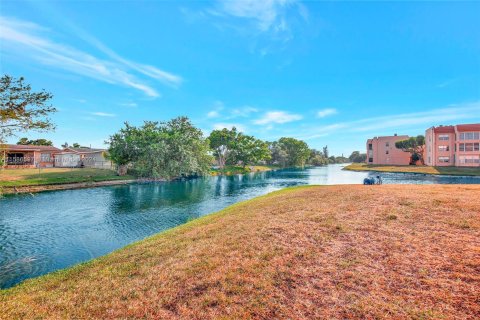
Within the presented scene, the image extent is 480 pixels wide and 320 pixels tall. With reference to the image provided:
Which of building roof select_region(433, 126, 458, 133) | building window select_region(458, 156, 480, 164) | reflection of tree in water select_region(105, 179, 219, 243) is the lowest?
reflection of tree in water select_region(105, 179, 219, 243)

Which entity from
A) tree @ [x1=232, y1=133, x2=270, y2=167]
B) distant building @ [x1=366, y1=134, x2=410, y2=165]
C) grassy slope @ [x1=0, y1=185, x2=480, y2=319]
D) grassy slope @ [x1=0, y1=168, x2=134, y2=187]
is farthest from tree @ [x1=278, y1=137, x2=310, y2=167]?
grassy slope @ [x1=0, y1=185, x2=480, y2=319]

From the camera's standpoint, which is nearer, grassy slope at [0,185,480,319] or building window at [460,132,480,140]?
grassy slope at [0,185,480,319]

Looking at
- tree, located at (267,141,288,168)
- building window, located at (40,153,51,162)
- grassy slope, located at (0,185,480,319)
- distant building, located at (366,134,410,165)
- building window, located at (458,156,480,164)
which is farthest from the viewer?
tree, located at (267,141,288,168)

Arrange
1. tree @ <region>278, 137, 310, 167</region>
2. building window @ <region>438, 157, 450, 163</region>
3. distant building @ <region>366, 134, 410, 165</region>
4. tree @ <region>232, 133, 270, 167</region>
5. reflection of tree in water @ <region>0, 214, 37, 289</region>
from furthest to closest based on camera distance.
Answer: tree @ <region>278, 137, 310, 167</region> < distant building @ <region>366, 134, 410, 165</region> < tree @ <region>232, 133, 270, 167</region> < building window @ <region>438, 157, 450, 163</region> < reflection of tree in water @ <region>0, 214, 37, 289</region>

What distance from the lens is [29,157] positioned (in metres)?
52.4

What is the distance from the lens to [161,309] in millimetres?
5168

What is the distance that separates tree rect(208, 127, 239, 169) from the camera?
84.8 meters

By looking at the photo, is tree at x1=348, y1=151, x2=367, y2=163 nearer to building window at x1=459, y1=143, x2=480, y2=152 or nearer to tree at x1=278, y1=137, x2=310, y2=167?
tree at x1=278, y1=137, x2=310, y2=167

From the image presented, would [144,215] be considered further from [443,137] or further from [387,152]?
[387,152]

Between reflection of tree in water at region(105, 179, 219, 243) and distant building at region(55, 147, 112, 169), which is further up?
distant building at region(55, 147, 112, 169)

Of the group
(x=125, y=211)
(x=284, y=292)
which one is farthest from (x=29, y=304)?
(x=125, y=211)

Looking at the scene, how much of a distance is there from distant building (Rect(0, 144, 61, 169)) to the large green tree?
54.5 feet

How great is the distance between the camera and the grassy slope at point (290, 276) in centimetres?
488

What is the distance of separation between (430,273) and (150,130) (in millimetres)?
56368
